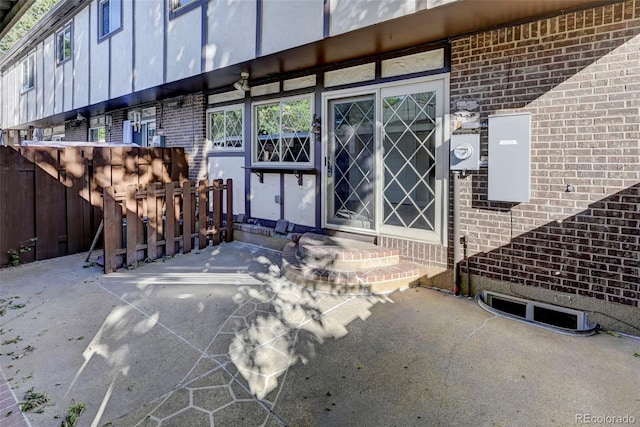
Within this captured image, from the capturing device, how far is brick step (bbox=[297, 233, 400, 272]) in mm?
4637

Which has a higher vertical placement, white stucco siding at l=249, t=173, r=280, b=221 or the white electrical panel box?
the white electrical panel box

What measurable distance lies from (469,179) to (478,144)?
1.40ft

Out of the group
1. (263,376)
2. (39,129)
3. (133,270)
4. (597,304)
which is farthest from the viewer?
(39,129)

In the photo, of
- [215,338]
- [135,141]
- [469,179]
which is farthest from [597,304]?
[135,141]

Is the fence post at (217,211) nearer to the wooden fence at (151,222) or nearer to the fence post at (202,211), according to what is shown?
the wooden fence at (151,222)

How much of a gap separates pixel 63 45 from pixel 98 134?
Result: 111 inches

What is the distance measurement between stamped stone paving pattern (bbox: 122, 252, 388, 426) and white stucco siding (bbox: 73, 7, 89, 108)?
29.2 feet

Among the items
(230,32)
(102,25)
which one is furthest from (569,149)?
(102,25)

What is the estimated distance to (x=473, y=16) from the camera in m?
3.74

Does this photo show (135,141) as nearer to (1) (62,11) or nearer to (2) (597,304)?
(1) (62,11)

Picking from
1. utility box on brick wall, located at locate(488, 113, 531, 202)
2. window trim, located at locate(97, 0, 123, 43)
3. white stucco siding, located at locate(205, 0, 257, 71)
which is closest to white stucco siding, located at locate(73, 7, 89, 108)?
window trim, located at locate(97, 0, 123, 43)

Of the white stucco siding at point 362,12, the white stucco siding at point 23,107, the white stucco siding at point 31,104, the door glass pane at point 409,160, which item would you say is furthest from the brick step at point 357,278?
the white stucco siding at point 23,107

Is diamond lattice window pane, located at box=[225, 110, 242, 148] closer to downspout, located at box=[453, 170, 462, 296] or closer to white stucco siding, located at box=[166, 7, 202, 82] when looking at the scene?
white stucco siding, located at box=[166, 7, 202, 82]

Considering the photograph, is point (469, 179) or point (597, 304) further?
point (469, 179)
